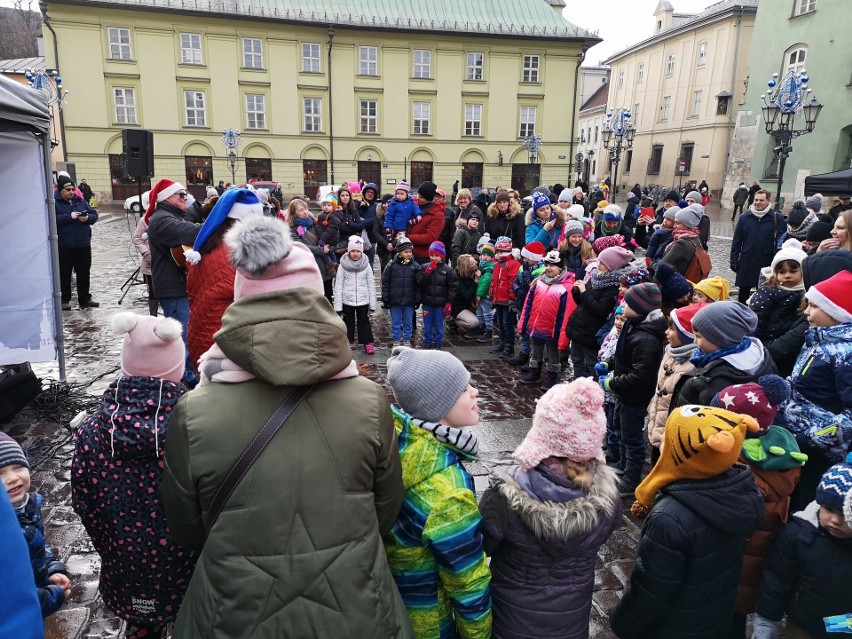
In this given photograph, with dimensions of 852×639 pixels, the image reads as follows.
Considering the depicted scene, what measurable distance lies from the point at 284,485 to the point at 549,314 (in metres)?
5.33

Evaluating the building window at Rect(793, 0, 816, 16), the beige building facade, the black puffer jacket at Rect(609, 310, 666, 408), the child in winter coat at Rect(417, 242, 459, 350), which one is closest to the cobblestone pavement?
the child in winter coat at Rect(417, 242, 459, 350)

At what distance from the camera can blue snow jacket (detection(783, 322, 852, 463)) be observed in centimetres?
321

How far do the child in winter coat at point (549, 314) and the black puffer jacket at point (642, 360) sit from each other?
6.39 feet

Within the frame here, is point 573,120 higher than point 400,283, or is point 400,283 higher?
point 573,120

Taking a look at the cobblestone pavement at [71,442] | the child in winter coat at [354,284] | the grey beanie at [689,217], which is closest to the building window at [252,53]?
the cobblestone pavement at [71,442]

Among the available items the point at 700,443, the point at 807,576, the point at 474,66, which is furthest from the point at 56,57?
the point at 807,576

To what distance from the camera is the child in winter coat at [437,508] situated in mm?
1950

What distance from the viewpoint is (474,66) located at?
3675 cm

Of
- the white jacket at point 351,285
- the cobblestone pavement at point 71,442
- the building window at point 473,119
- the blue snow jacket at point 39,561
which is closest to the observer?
the blue snow jacket at point 39,561

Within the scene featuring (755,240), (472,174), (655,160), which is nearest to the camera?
(755,240)

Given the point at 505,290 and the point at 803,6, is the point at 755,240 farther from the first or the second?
the point at 803,6

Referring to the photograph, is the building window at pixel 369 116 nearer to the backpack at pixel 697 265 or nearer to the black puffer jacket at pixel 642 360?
the backpack at pixel 697 265

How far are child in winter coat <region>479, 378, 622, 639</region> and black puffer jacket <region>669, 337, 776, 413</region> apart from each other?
1430 mm

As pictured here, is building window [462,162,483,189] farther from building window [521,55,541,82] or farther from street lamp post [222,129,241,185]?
street lamp post [222,129,241,185]
